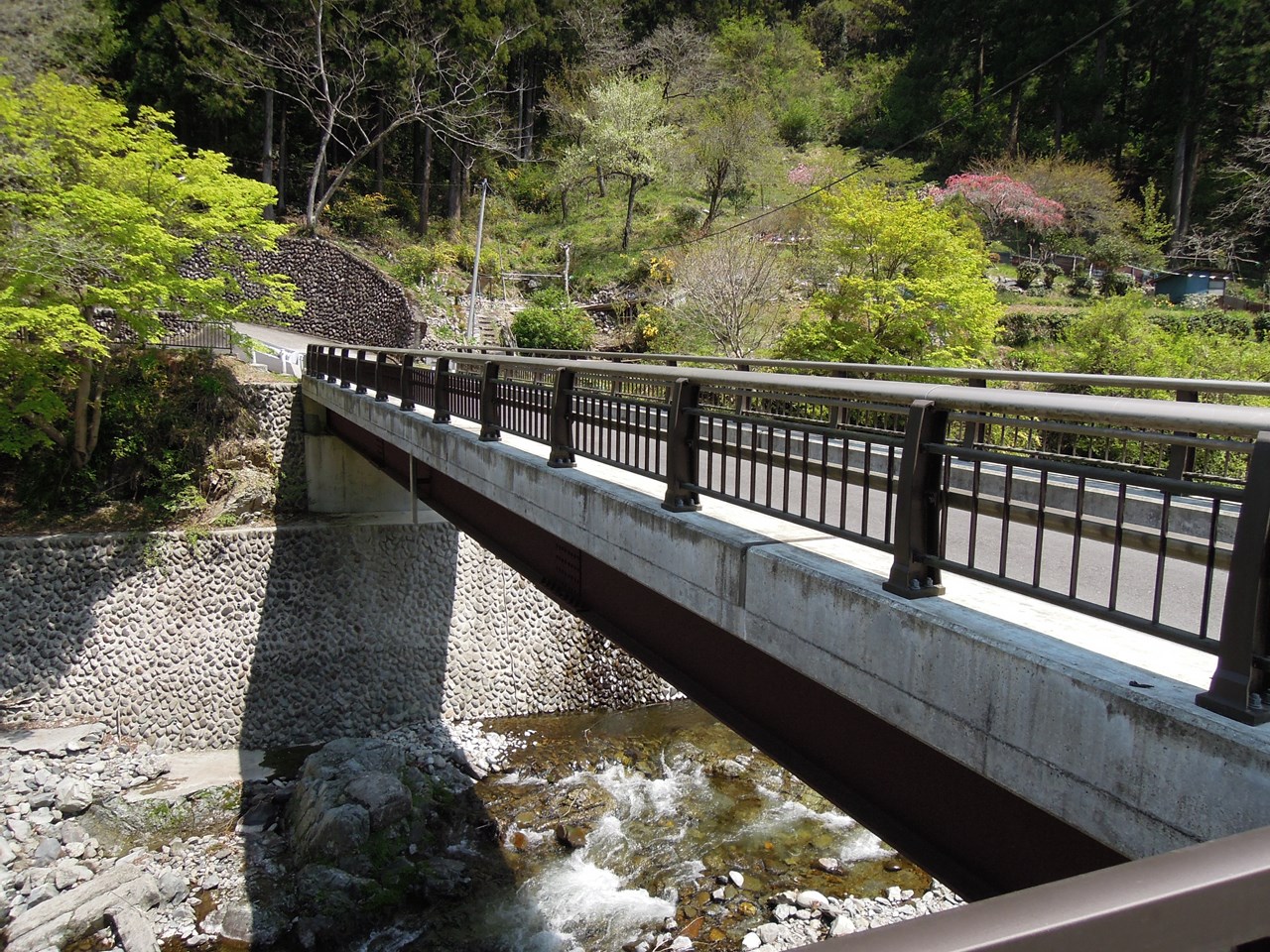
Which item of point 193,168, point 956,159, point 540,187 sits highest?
point 956,159

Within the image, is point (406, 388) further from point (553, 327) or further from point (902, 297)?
point (553, 327)

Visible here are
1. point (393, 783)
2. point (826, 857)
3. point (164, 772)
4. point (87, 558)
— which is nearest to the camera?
point (826, 857)

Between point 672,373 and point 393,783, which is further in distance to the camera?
point 393,783

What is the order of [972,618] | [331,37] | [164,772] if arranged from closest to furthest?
[972,618]
[164,772]
[331,37]

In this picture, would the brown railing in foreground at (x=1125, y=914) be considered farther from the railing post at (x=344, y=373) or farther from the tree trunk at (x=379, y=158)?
the tree trunk at (x=379, y=158)

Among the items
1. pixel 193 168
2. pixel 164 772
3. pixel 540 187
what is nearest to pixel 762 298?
pixel 193 168

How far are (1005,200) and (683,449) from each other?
3215 cm

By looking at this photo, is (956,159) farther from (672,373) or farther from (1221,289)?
(672,373)

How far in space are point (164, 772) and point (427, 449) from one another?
7.82 meters

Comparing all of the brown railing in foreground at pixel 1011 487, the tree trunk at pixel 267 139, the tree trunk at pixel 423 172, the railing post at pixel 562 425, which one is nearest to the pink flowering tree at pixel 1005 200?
the tree trunk at pixel 423 172

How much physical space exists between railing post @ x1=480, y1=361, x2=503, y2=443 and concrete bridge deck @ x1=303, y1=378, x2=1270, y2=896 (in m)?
2.56

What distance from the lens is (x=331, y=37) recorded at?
31.0 m

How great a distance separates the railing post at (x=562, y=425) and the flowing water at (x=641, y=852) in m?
6.14

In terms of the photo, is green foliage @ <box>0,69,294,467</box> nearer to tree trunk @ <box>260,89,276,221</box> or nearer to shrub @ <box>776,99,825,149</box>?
tree trunk @ <box>260,89,276,221</box>
